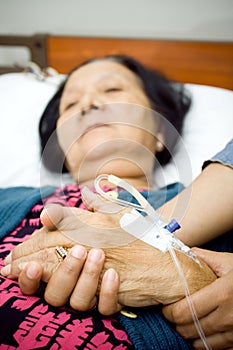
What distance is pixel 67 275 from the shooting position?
0.64 metres

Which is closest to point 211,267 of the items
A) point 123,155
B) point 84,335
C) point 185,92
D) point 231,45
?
point 84,335

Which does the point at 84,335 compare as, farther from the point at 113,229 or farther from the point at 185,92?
the point at 185,92

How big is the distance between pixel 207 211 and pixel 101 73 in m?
0.78

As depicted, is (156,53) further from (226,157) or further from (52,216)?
(52,216)

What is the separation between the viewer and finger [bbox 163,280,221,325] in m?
0.66

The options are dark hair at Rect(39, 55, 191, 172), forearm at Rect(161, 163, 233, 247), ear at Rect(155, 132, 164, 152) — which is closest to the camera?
forearm at Rect(161, 163, 233, 247)

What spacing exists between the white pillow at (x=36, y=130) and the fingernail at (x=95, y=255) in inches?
26.7

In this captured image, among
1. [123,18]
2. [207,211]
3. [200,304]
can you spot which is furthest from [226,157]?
[123,18]

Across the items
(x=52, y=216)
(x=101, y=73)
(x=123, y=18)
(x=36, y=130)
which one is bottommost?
(x=36, y=130)

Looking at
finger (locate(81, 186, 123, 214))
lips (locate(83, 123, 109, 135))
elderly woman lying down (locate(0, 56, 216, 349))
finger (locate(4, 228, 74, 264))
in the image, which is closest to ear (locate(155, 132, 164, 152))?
elderly woman lying down (locate(0, 56, 216, 349))

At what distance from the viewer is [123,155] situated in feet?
3.98

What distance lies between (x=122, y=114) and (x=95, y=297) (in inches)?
28.1

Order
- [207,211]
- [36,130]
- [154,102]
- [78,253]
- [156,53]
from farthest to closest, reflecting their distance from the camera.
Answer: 1. [156,53]
2. [36,130]
3. [154,102]
4. [207,211]
5. [78,253]

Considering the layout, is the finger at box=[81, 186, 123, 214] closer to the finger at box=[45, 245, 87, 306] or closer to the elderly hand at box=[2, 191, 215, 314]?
the elderly hand at box=[2, 191, 215, 314]
